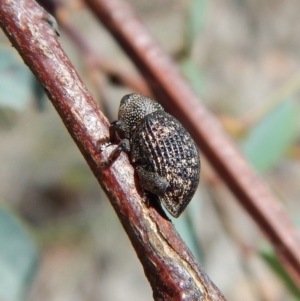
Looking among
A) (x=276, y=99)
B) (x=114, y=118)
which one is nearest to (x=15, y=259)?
(x=114, y=118)

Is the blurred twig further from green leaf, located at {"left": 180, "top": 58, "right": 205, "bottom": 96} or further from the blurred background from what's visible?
green leaf, located at {"left": 180, "top": 58, "right": 205, "bottom": 96}

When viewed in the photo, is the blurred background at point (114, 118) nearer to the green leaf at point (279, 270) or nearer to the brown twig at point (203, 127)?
the green leaf at point (279, 270)

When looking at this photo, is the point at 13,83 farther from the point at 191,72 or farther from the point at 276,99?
the point at 276,99

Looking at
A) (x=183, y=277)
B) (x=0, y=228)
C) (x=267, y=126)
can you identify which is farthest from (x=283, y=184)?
(x=183, y=277)

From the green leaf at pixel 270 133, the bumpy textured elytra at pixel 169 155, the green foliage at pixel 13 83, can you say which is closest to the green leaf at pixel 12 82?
the green foliage at pixel 13 83

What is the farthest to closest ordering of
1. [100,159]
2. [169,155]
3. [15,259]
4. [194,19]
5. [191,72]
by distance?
[191,72], [194,19], [15,259], [169,155], [100,159]

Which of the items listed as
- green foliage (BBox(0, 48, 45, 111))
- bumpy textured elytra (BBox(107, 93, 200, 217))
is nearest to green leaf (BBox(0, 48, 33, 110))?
green foliage (BBox(0, 48, 45, 111))
